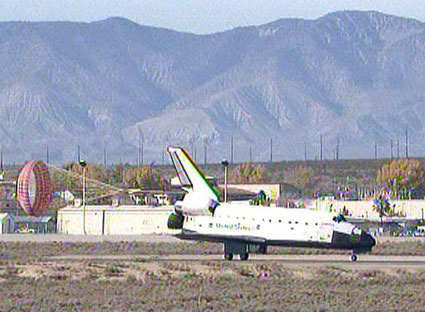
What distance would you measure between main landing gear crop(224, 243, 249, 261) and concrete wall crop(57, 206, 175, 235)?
129 ft

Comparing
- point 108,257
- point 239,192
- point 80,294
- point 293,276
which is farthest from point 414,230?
point 80,294

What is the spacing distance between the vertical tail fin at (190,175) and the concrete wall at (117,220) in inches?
1274

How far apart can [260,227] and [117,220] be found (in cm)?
4484

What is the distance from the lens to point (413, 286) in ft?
158

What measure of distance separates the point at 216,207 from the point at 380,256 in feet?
33.3

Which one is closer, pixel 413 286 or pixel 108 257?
pixel 413 286

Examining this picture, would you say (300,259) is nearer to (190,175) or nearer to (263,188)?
(190,175)

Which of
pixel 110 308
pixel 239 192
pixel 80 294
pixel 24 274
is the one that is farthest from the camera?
pixel 239 192

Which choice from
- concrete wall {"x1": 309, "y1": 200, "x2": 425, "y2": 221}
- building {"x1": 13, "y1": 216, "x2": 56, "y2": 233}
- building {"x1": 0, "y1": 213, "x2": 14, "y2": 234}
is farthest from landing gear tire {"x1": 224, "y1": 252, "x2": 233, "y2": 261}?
concrete wall {"x1": 309, "y1": 200, "x2": 425, "y2": 221}

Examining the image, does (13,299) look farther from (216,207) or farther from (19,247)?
(19,247)

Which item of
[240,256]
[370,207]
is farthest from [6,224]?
[240,256]

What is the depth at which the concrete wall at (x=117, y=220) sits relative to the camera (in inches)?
4077

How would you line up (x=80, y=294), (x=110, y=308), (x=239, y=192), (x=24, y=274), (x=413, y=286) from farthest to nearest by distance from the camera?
1. (x=239, y=192)
2. (x=24, y=274)
3. (x=413, y=286)
4. (x=80, y=294)
5. (x=110, y=308)

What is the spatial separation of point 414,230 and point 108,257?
51456 mm
